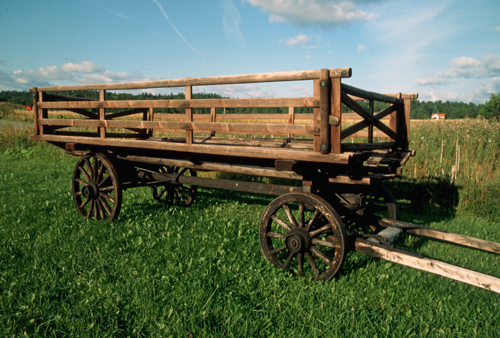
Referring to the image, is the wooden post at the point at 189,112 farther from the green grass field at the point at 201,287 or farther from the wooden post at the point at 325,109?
the wooden post at the point at 325,109

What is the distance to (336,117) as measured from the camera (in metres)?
3.27

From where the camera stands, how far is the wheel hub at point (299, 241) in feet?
11.9

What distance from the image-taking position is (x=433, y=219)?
6.32 meters

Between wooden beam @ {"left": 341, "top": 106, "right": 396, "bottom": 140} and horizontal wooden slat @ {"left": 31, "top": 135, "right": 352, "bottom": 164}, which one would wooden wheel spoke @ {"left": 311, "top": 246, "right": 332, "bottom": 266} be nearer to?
horizontal wooden slat @ {"left": 31, "top": 135, "right": 352, "bottom": 164}

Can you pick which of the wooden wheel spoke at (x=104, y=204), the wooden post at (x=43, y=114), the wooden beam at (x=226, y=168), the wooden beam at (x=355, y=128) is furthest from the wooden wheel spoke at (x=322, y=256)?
the wooden post at (x=43, y=114)

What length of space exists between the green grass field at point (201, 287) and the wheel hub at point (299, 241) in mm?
333

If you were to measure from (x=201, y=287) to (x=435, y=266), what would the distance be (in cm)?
224

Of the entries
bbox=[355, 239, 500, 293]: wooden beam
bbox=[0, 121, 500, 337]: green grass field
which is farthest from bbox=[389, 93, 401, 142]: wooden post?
bbox=[355, 239, 500, 293]: wooden beam

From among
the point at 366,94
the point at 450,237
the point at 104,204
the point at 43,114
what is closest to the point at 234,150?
the point at 366,94

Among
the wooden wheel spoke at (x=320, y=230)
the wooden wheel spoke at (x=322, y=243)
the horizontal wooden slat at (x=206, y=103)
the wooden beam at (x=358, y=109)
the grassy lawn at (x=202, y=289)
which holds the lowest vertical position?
the grassy lawn at (x=202, y=289)

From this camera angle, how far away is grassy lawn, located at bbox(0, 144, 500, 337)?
287cm

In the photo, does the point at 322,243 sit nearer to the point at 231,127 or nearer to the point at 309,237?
the point at 309,237

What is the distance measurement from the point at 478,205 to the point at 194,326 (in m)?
6.13

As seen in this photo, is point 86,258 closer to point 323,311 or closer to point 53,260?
point 53,260
